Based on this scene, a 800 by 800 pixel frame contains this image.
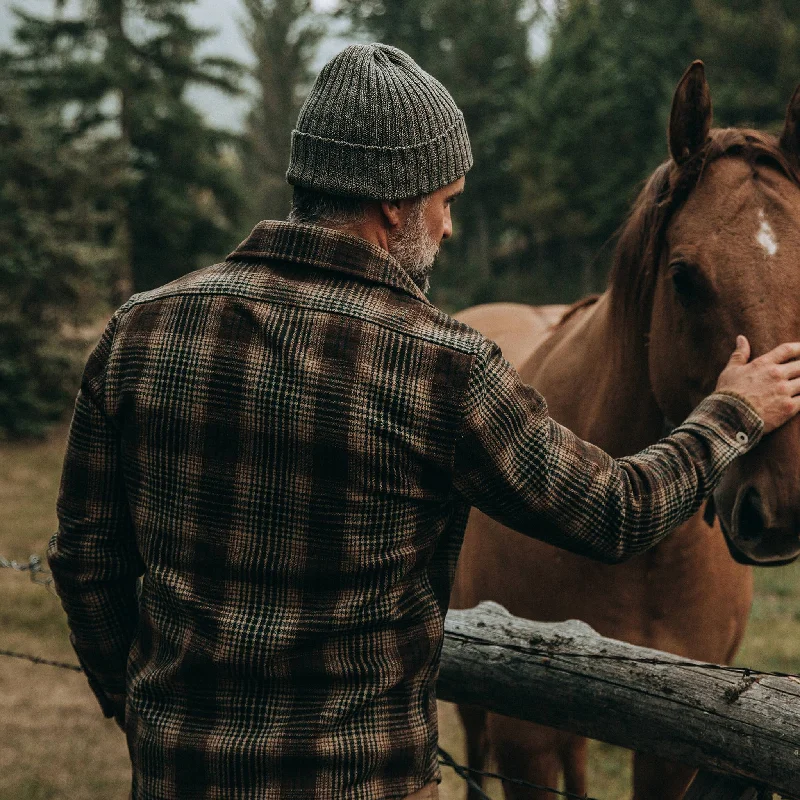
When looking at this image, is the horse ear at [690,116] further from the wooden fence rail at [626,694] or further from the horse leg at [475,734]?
the horse leg at [475,734]

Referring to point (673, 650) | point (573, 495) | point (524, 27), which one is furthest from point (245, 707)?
point (524, 27)

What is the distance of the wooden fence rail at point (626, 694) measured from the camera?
5.57ft

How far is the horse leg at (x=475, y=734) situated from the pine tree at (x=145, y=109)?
53.7ft

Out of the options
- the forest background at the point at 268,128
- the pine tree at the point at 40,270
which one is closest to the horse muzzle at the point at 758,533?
the forest background at the point at 268,128

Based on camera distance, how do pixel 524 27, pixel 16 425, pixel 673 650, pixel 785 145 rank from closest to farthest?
pixel 785 145, pixel 673 650, pixel 16 425, pixel 524 27

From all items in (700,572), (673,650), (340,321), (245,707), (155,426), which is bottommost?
(673,650)

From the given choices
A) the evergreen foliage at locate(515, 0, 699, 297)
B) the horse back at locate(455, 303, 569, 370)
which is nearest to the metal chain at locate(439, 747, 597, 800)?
Answer: the horse back at locate(455, 303, 569, 370)

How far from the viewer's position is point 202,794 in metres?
1.46

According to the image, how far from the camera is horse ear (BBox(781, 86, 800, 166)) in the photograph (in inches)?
83.7

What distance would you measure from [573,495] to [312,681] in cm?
54

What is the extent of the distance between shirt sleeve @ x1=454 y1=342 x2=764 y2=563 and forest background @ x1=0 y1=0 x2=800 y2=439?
427 inches

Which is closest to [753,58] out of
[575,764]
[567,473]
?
[575,764]

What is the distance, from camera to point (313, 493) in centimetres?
142

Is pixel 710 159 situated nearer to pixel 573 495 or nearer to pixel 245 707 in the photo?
pixel 573 495
